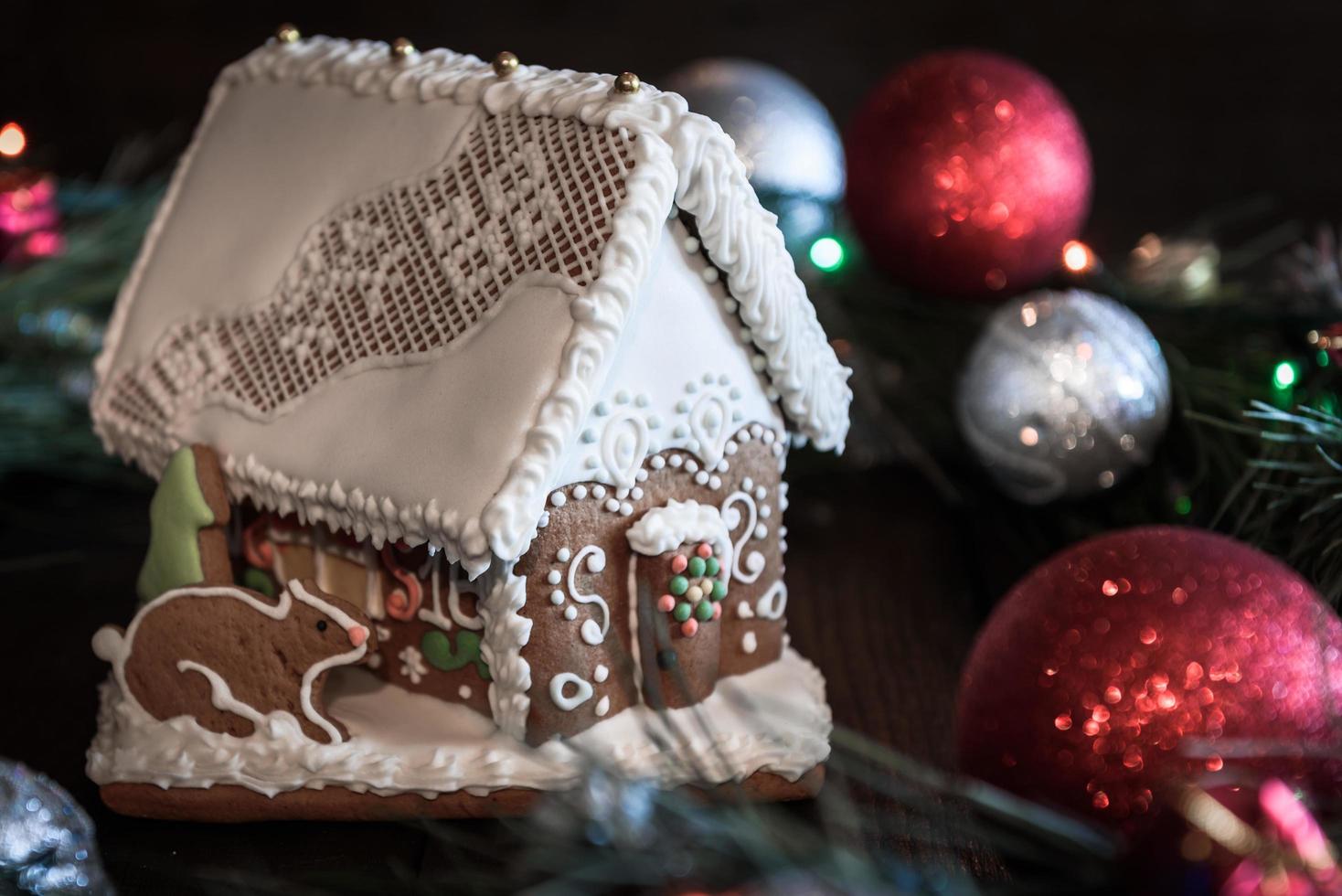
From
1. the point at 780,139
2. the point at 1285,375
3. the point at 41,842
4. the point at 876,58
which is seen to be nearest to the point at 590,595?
the point at 41,842

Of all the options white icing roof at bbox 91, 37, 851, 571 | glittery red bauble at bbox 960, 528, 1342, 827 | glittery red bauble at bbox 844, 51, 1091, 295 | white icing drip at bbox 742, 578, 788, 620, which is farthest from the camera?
glittery red bauble at bbox 844, 51, 1091, 295

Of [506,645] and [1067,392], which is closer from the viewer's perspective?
[506,645]

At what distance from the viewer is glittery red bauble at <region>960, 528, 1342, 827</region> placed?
0.94 meters

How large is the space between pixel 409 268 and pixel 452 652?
0.33m

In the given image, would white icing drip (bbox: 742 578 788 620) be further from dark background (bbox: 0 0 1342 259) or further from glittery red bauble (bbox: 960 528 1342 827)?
dark background (bbox: 0 0 1342 259)

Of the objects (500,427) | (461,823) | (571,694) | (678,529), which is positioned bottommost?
(461,823)

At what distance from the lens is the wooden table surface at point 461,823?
45.8 inches

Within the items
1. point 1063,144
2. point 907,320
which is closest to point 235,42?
point 907,320

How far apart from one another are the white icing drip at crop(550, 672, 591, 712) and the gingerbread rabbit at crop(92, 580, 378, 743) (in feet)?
0.53

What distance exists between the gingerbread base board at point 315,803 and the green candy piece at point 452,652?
4.3 inches

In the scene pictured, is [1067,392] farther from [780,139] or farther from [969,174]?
[780,139]

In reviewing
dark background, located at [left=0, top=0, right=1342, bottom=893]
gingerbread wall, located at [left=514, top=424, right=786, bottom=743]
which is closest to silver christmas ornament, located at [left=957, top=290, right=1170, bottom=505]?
gingerbread wall, located at [left=514, top=424, right=786, bottom=743]

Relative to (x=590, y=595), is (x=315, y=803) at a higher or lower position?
lower

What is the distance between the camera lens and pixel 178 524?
1271 millimetres
